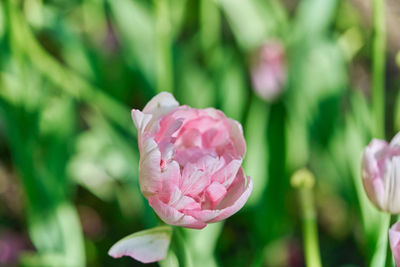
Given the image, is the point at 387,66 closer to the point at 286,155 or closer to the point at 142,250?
the point at 286,155

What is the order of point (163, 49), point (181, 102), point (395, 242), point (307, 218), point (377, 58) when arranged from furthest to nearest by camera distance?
point (181, 102), point (163, 49), point (377, 58), point (307, 218), point (395, 242)

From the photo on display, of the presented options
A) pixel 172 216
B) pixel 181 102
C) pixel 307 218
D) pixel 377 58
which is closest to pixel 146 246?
pixel 172 216

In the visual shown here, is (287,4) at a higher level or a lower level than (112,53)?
higher

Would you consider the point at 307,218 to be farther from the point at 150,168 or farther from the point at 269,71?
the point at 269,71

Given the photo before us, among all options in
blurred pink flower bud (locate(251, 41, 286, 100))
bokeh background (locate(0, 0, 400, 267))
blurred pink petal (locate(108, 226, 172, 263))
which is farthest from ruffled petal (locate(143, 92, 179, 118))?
blurred pink flower bud (locate(251, 41, 286, 100))

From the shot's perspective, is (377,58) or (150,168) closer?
(150,168)

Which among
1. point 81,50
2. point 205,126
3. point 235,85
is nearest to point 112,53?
point 81,50

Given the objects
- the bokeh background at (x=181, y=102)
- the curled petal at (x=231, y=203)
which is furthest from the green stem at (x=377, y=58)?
the curled petal at (x=231, y=203)
